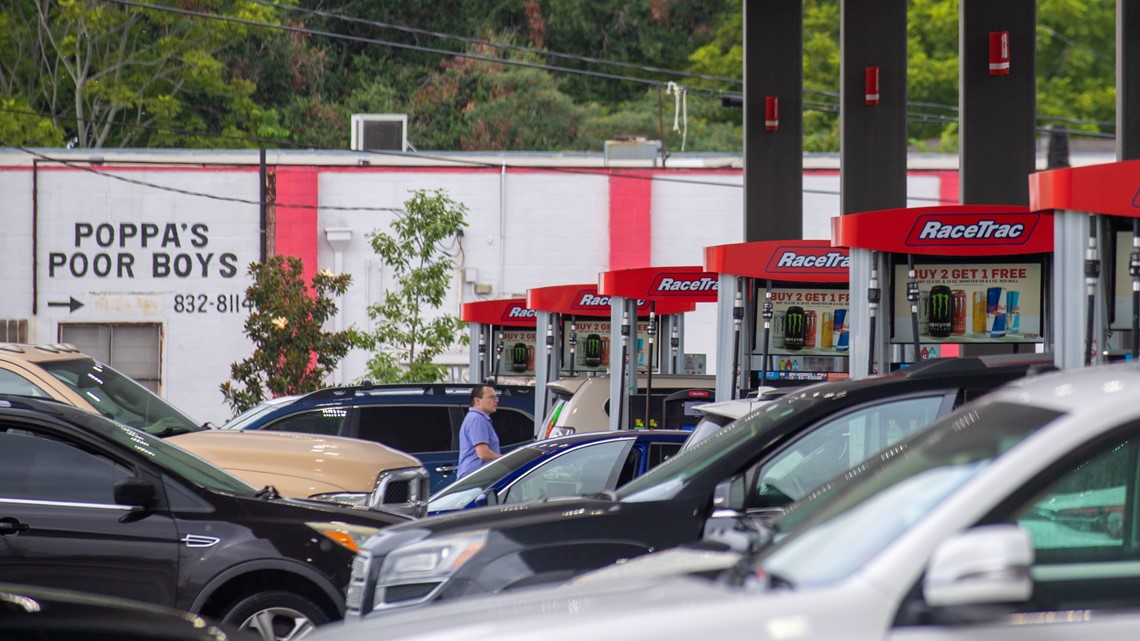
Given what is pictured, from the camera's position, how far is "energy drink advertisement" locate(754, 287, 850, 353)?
14000 millimetres

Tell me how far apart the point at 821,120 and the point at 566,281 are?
62.9 feet

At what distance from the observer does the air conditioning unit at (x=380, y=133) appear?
34531 mm

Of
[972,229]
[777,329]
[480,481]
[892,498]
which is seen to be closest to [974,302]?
[972,229]

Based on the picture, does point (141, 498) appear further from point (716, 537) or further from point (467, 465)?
point (467, 465)

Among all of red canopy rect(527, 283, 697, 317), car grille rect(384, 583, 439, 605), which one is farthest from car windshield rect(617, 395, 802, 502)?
red canopy rect(527, 283, 697, 317)

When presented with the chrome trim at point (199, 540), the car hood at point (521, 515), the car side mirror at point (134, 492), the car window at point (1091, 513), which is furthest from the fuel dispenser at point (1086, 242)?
the car side mirror at point (134, 492)

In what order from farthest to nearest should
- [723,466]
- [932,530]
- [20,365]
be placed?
[20,365] → [723,466] → [932,530]

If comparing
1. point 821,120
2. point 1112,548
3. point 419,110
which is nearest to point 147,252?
point 419,110

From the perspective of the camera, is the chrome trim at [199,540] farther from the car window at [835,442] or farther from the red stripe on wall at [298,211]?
the red stripe on wall at [298,211]

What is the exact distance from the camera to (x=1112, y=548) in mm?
3895

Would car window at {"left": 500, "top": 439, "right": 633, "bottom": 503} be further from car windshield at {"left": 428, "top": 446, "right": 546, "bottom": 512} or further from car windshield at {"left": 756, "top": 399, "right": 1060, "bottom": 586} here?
car windshield at {"left": 756, "top": 399, "right": 1060, "bottom": 586}

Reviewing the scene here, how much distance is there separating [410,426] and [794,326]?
4.17m

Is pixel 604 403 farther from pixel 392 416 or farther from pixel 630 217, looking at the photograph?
pixel 630 217

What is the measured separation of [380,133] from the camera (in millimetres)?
34812
